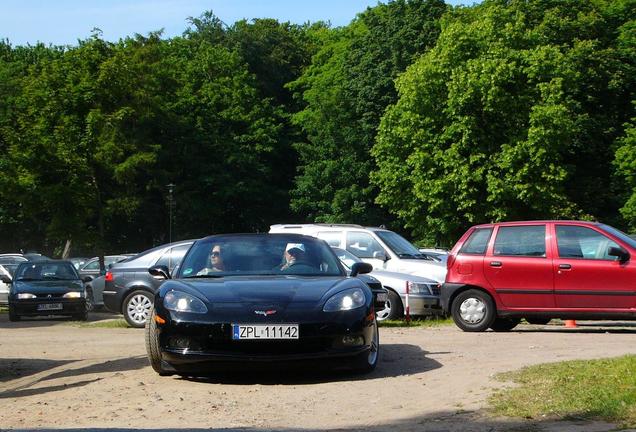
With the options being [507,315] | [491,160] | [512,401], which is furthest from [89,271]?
[512,401]

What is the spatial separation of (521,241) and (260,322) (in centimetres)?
794

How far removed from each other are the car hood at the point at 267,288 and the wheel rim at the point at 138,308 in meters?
10.4

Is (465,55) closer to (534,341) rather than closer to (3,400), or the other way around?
(534,341)

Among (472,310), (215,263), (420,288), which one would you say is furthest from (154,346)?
(420,288)

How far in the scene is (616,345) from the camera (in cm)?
1391

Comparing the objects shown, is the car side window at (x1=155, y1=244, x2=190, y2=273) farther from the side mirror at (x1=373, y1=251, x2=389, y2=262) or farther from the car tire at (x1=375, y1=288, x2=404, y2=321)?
the car tire at (x1=375, y1=288, x2=404, y2=321)

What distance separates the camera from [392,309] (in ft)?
66.3

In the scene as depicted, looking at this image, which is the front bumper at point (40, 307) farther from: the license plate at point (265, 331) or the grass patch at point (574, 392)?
the grass patch at point (574, 392)

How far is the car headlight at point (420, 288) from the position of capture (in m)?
20.1

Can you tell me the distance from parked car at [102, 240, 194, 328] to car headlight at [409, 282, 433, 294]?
452 cm

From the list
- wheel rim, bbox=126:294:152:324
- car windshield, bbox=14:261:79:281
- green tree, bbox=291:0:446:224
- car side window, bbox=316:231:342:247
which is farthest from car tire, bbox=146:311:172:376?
green tree, bbox=291:0:446:224

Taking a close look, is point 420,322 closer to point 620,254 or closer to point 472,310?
point 472,310

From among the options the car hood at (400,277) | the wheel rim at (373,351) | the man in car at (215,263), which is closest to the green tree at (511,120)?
the car hood at (400,277)

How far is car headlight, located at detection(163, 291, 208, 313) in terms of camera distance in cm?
1036
